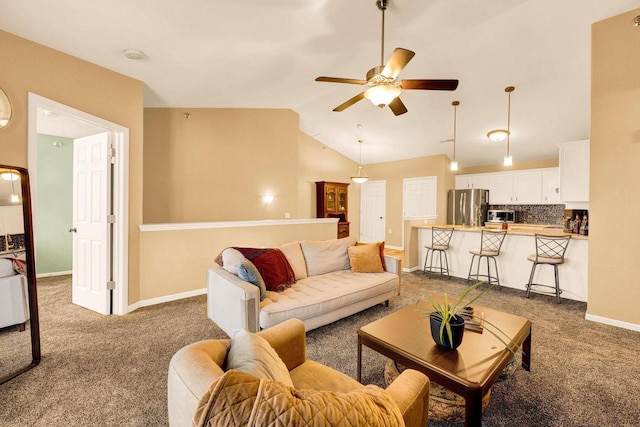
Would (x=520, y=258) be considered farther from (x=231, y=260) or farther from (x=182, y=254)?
(x=182, y=254)

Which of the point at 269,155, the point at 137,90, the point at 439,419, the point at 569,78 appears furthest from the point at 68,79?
the point at 569,78

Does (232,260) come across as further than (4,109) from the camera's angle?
Yes

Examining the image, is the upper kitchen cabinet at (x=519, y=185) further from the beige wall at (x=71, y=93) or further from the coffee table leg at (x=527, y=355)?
the beige wall at (x=71, y=93)

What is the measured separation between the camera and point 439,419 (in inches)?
64.6

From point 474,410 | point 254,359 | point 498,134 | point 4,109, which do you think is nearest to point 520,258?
point 498,134

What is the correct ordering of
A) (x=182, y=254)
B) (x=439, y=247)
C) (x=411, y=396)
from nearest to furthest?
(x=411, y=396)
(x=182, y=254)
(x=439, y=247)

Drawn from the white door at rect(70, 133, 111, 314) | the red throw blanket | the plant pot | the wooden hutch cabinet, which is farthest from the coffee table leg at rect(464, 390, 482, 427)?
the wooden hutch cabinet

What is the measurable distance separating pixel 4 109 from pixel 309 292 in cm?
302

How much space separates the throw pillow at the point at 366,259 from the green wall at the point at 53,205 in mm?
5147

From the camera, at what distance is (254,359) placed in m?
1.02

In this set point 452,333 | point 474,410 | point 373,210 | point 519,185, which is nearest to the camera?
point 474,410

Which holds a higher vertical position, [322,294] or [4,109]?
[4,109]

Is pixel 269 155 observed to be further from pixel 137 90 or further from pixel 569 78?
pixel 569 78

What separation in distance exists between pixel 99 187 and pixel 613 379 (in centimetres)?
525
